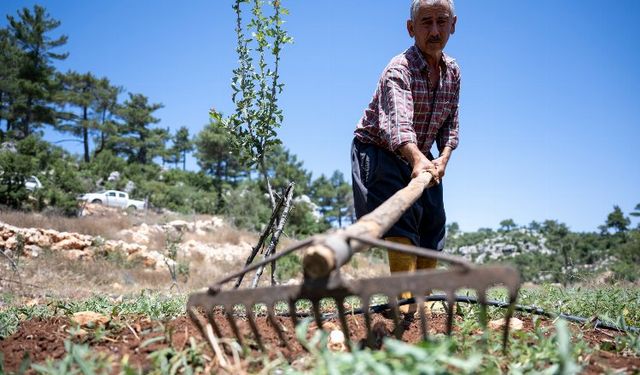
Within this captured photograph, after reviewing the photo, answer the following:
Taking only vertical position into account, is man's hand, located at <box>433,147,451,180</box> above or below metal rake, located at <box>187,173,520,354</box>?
above

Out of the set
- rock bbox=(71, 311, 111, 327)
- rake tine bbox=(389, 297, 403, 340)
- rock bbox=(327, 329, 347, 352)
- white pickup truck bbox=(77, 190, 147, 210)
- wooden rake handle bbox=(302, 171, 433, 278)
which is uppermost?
white pickup truck bbox=(77, 190, 147, 210)

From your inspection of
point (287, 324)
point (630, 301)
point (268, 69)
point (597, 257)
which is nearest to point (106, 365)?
point (287, 324)

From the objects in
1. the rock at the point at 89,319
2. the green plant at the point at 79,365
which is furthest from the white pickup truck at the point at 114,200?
the green plant at the point at 79,365

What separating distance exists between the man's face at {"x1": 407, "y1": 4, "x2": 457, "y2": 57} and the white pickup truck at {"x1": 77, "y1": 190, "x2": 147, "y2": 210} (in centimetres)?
2207

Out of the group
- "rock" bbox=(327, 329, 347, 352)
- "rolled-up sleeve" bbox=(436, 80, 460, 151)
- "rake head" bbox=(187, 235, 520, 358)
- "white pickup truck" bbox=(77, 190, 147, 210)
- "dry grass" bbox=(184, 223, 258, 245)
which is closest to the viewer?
"rake head" bbox=(187, 235, 520, 358)

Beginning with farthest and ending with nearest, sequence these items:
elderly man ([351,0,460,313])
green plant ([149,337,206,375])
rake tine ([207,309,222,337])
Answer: elderly man ([351,0,460,313])
rake tine ([207,309,222,337])
green plant ([149,337,206,375])

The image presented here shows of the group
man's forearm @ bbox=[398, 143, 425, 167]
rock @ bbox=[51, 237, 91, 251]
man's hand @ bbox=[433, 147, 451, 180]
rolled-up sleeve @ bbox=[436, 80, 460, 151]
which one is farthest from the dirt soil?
rock @ bbox=[51, 237, 91, 251]

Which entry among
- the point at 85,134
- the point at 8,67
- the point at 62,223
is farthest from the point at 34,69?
the point at 62,223

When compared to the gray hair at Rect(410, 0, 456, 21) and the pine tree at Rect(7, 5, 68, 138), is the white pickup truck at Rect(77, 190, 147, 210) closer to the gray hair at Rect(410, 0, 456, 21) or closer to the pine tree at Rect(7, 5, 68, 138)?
the pine tree at Rect(7, 5, 68, 138)

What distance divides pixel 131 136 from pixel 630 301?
40.2 m

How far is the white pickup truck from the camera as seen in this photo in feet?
71.6

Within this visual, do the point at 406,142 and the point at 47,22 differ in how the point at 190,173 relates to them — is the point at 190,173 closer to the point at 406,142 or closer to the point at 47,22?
the point at 47,22

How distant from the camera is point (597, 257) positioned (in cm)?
2139

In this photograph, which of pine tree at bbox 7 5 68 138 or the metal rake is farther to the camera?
pine tree at bbox 7 5 68 138
